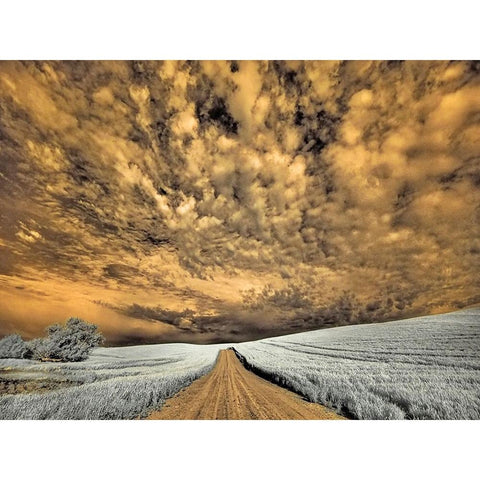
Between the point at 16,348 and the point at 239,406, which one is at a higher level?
the point at 16,348

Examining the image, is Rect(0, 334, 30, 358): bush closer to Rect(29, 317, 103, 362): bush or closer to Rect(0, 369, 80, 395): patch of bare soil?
Rect(29, 317, 103, 362): bush

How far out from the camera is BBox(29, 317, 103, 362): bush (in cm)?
2238

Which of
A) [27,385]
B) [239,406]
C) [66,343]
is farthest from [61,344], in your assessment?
[239,406]

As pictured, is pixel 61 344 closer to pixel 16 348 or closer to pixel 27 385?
pixel 16 348

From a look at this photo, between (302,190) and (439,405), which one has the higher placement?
(302,190)

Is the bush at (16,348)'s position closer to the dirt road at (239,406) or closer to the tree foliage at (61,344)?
the tree foliage at (61,344)

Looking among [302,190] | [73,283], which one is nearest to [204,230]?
[302,190]

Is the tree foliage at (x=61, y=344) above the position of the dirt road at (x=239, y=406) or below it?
above

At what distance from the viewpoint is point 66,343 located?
22609 mm

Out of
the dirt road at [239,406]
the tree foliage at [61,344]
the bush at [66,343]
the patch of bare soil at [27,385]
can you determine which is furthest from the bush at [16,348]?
the dirt road at [239,406]

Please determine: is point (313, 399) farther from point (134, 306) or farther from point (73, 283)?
point (73, 283)

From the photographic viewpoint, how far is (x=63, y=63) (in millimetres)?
8375

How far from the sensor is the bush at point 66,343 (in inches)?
881

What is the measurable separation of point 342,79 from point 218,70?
410cm
